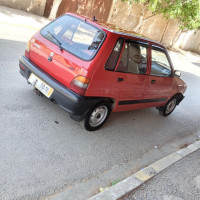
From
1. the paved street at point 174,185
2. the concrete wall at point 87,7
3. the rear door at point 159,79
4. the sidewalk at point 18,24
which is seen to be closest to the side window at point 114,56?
the rear door at point 159,79

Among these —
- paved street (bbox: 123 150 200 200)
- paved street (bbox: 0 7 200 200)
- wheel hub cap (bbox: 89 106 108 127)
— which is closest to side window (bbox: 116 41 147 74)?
wheel hub cap (bbox: 89 106 108 127)

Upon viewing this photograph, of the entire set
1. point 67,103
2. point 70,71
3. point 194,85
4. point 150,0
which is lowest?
point 194,85

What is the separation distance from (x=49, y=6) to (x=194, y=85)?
934cm

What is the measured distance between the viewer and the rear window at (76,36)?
3.65 m

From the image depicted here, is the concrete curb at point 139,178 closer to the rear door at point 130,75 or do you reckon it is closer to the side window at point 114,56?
the rear door at point 130,75

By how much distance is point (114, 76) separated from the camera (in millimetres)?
3873

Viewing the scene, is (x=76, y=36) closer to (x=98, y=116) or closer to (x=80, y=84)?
(x=80, y=84)

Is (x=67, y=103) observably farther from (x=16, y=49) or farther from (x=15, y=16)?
(x=15, y=16)

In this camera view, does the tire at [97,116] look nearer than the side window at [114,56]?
No

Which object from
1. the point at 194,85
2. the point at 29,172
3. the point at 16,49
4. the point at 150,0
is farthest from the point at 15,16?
the point at 29,172

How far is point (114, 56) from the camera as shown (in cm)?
378

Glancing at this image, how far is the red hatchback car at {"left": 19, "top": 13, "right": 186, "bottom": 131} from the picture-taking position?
3.60 metres

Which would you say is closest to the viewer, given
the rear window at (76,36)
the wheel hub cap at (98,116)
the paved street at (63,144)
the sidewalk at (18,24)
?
the paved street at (63,144)

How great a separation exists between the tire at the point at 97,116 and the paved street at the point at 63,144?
5.3 inches
